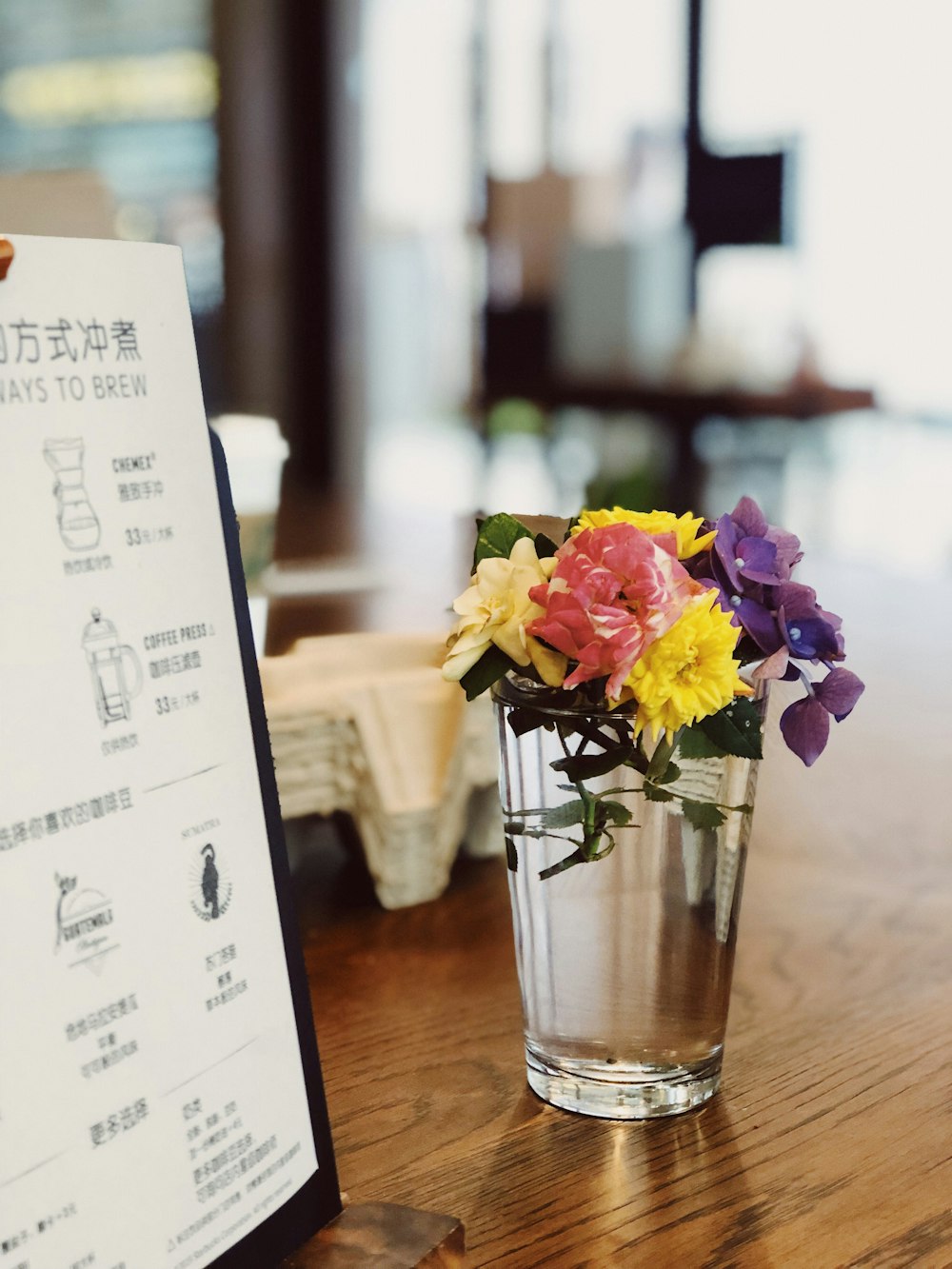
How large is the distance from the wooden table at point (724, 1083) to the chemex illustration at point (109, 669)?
0.76 feet

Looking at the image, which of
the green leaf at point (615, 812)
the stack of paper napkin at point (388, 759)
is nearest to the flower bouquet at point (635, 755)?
the green leaf at point (615, 812)

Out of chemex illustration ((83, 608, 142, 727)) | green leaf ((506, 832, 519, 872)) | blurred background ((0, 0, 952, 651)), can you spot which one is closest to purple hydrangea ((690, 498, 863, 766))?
Answer: green leaf ((506, 832, 519, 872))

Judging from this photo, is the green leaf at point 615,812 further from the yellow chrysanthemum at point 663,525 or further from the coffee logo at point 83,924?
the coffee logo at point 83,924

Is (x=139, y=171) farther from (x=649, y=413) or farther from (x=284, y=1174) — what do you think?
(x=284, y=1174)

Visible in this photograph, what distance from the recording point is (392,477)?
5.66 metres

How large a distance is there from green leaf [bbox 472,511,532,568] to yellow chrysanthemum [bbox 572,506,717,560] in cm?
3

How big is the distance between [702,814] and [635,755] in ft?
0.14

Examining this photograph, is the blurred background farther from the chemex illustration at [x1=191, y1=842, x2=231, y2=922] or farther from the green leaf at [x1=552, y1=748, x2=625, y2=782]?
the chemex illustration at [x1=191, y1=842, x2=231, y2=922]

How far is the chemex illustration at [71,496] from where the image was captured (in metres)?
0.37

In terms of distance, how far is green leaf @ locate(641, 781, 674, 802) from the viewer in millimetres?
536

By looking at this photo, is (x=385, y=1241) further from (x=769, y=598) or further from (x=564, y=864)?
(x=769, y=598)

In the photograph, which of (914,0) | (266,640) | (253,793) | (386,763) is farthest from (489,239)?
(253,793)

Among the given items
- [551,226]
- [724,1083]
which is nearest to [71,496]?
[724,1083]

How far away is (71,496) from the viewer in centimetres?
38
